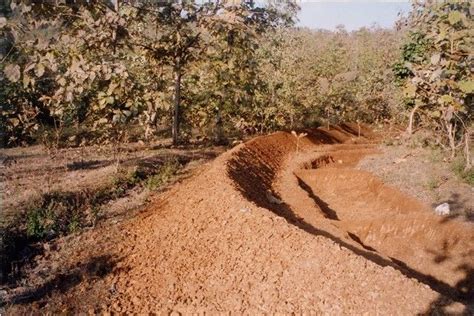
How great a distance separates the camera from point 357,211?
989 cm

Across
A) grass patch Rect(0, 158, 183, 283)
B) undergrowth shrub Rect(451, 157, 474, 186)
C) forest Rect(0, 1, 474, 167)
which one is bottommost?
grass patch Rect(0, 158, 183, 283)

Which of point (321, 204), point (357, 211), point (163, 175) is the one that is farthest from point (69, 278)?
point (357, 211)

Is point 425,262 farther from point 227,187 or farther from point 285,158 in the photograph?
point 285,158

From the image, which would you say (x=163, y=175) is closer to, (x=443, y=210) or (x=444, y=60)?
(x=443, y=210)

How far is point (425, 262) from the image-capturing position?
7.60m

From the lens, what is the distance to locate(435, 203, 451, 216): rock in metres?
8.41

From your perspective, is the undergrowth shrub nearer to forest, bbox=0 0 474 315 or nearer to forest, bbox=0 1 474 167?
forest, bbox=0 0 474 315

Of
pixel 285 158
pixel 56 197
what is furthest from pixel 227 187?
pixel 285 158

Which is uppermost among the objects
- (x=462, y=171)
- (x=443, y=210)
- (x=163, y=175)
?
(x=462, y=171)

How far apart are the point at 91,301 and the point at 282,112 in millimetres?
13052

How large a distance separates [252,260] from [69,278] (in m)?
2.28

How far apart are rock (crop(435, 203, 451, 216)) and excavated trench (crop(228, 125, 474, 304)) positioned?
0.63ft


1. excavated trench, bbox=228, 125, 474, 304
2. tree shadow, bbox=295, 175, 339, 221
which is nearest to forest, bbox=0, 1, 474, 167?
excavated trench, bbox=228, 125, 474, 304

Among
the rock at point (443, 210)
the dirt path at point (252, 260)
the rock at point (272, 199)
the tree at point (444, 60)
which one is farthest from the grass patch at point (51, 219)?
the rock at point (443, 210)
